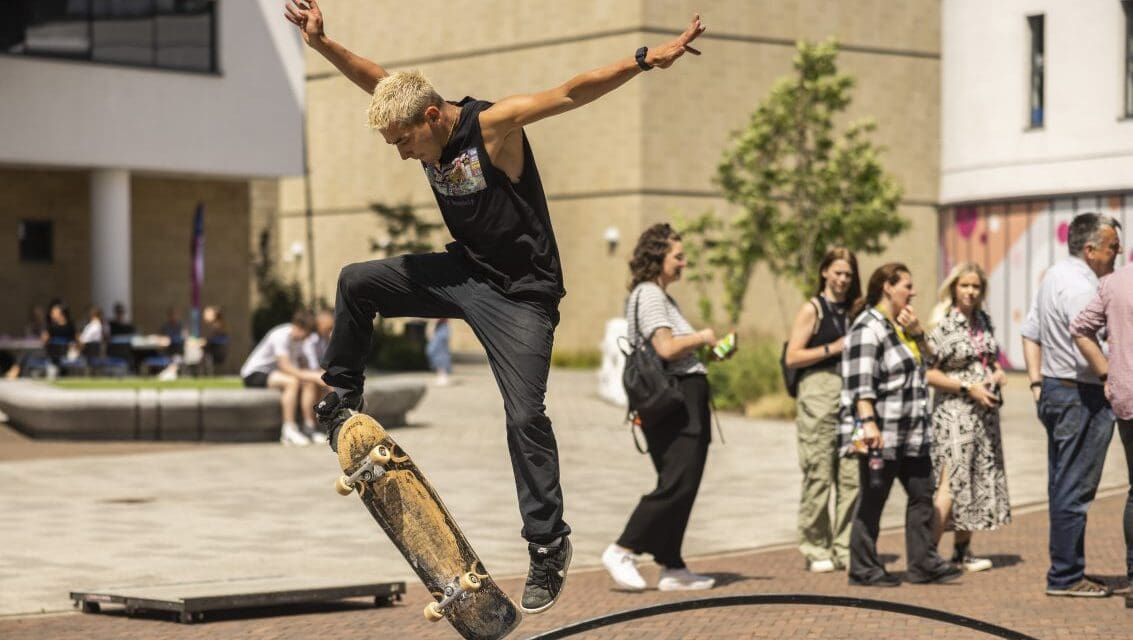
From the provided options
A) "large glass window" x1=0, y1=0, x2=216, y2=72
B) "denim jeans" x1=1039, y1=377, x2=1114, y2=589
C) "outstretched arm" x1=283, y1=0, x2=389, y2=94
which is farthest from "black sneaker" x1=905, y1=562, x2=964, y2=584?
"large glass window" x1=0, y1=0, x2=216, y2=72

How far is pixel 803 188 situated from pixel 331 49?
25138mm

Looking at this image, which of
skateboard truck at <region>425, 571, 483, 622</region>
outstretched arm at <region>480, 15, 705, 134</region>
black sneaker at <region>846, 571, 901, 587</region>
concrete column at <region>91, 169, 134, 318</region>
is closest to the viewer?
outstretched arm at <region>480, 15, 705, 134</region>

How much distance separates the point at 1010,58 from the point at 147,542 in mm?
27547

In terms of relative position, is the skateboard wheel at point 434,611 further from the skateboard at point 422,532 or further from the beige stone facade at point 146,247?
the beige stone facade at point 146,247

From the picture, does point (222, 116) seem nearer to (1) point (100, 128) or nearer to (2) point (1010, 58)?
(1) point (100, 128)

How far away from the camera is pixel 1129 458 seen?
941 centimetres

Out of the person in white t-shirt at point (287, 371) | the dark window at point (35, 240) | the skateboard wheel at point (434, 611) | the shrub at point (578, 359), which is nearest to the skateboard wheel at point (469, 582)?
the skateboard wheel at point (434, 611)

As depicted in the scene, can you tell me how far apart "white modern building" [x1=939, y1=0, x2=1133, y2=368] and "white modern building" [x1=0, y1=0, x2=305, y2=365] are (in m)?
14.2

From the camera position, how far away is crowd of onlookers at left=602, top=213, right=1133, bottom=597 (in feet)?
32.5

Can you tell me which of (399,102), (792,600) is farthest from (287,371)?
(399,102)

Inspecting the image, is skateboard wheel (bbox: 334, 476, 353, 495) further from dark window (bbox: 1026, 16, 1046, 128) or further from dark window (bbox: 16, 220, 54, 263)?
dark window (bbox: 1026, 16, 1046, 128)

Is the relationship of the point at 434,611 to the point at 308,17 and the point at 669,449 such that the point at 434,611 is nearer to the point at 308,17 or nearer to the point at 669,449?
the point at 308,17

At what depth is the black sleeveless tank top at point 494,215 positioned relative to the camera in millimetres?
6398

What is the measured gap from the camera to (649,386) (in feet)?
33.4
